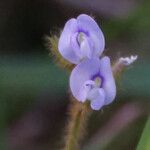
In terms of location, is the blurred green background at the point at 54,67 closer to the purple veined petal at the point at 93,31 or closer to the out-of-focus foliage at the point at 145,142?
the out-of-focus foliage at the point at 145,142

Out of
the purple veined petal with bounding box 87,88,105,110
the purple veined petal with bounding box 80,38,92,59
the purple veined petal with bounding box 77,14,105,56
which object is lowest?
the purple veined petal with bounding box 87,88,105,110

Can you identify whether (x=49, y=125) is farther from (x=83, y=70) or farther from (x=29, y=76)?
(x=83, y=70)

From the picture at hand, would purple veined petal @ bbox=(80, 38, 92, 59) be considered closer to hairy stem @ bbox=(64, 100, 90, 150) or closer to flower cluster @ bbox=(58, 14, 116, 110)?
flower cluster @ bbox=(58, 14, 116, 110)

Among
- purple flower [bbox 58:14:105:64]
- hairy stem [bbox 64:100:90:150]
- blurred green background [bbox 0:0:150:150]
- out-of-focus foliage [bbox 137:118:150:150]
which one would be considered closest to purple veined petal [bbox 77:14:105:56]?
purple flower [bbox 58:14:105:64]

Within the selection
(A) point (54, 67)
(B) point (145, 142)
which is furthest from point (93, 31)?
(A) point (54, 67)

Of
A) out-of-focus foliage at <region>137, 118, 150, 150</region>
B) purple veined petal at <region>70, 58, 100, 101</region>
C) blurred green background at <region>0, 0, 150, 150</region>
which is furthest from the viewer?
blurred green background at <region>0, 0, 150, 150</region>

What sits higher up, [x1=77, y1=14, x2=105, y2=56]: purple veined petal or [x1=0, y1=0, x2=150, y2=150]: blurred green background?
[x1=0, y1=0, x2=150, y2=150]: blurred green background

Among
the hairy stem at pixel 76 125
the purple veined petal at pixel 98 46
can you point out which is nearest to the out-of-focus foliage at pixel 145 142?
the hairy stem at pixel 76 125
